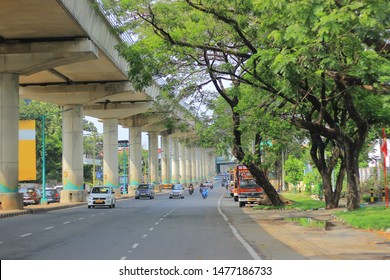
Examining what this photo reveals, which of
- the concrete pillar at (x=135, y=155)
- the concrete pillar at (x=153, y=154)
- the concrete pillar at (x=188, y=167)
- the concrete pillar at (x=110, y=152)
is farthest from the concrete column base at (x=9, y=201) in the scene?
the concrete pillar at (x=188, y=167)

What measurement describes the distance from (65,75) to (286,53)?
3793 centimetres

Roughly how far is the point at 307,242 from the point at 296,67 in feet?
18.7

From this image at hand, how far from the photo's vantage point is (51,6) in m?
28.6

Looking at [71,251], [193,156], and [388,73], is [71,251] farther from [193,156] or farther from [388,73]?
[193,156]

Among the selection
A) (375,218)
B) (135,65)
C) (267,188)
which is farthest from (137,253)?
(267,188)

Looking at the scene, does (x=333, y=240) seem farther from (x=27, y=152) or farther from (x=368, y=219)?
(x=27, y=152)

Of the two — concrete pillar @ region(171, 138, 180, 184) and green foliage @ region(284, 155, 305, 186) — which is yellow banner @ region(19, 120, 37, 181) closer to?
green foliage @ region(284, 155, 305, 186)

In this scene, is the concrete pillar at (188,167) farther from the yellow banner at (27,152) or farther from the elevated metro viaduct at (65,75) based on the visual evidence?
the yellow banner at (27,152)

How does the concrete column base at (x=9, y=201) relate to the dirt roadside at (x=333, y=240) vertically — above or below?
above

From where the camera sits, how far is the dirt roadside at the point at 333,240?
43.7ft

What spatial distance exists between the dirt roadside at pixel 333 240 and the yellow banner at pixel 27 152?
24.3 m

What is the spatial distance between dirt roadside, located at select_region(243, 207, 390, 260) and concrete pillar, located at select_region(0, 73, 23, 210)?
18.2 meters

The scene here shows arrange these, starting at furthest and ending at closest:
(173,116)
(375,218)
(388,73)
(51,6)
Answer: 1. (173,116)
2. (51,6)
3. (375,218)
4. (388,73)

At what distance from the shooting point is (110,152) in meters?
70.1
